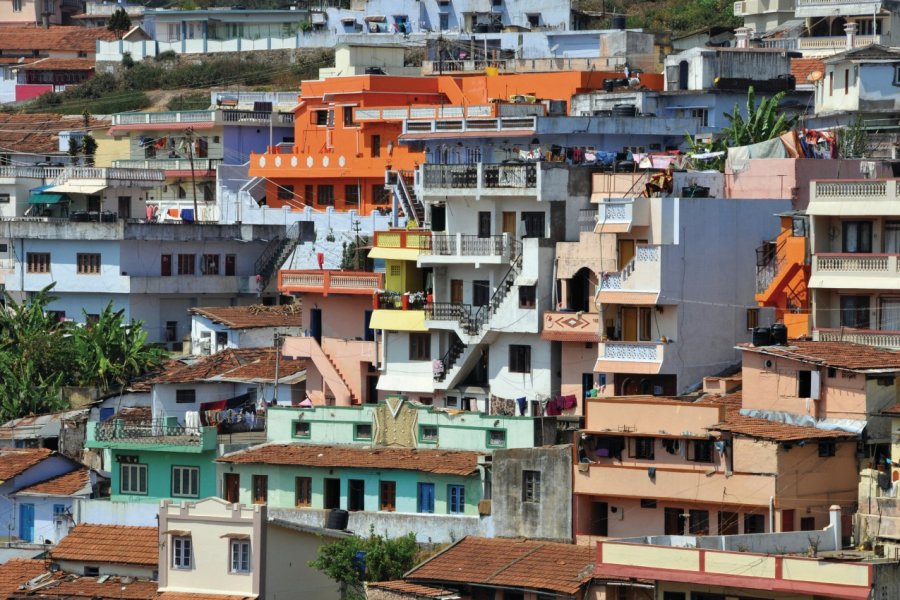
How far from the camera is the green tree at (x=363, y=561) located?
52.6 m

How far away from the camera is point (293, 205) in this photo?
257ft

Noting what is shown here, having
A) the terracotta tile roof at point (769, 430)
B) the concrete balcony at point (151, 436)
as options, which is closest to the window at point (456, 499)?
the terracotta tile roof at point (769, 430)

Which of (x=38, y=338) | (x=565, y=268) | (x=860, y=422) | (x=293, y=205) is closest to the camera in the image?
(x=860, y=422)

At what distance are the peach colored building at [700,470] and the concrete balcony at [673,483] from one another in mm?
19

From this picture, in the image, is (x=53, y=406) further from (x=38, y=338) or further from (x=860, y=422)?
(x=860, y=422)

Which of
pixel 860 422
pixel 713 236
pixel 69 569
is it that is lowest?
pixel 69 569

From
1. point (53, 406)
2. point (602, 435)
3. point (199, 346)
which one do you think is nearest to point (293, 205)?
point (199, 346)

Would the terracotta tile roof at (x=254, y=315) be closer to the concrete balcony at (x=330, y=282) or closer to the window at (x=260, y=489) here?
the concrete balcony at (x=330, y=282)

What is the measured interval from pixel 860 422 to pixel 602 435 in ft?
17.8

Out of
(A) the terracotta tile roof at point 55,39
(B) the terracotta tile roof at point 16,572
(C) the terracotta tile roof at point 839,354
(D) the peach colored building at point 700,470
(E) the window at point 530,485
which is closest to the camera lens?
(D) the peach colored building at point 700,470

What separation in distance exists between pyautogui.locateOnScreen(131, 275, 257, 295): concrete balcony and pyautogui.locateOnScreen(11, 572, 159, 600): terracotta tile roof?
20935 millimetres

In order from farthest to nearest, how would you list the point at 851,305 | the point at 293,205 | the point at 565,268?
the point at 293,205 < the point at 565,268 < the point at 851,305

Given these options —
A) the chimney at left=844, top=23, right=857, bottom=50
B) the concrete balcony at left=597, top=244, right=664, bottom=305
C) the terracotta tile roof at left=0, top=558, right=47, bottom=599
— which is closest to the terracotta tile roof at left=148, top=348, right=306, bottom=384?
the terracotta tile roof at left=0, top=558, right=47, bottom=599

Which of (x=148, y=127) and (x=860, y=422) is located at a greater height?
(x=148, y=127)
